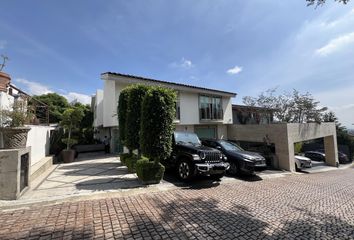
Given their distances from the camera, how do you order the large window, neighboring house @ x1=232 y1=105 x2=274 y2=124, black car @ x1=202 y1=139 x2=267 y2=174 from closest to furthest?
black car @ x1=202 y1=139 x2=267 y2=174 < the large window < neighboring house @ x1=232 y1=105 x2=274 y2=124

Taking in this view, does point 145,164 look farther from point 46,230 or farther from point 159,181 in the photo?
point 46,230

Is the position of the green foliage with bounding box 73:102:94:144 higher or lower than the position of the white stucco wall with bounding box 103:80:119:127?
lower

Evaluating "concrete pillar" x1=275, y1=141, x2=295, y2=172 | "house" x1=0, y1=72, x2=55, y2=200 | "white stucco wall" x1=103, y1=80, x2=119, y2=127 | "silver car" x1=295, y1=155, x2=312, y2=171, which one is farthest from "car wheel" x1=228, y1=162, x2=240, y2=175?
"silver car" x1=295, y1=155, x2=312, y2=171

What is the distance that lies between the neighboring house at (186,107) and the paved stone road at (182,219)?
10.1 m

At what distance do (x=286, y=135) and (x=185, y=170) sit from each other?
34.7 feet

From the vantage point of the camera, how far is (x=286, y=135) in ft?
48.2

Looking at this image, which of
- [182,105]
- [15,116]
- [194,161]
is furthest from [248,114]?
[15,116]

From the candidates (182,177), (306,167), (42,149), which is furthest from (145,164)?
(306,167)

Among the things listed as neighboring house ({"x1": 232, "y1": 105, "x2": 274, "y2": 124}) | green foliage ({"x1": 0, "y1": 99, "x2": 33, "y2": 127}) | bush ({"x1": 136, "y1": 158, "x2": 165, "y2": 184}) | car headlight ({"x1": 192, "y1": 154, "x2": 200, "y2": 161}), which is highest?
neighboring house ({"x1": 232, "y1": 105, "x2": 274, "y2": 124})

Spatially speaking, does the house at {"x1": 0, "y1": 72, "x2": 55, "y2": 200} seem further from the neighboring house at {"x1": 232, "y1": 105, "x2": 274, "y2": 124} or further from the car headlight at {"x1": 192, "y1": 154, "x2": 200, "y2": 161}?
the neighboring house at {"x1": 232, "y1": 105, "x2": 274, "y2": 124}

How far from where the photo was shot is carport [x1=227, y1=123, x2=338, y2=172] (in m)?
14.7

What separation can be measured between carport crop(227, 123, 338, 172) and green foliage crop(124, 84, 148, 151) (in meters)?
11.5

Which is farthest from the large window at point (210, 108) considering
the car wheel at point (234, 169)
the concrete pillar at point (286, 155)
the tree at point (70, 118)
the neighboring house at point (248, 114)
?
the tree at point (70, 118)

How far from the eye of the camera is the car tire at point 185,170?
760 centimetres
